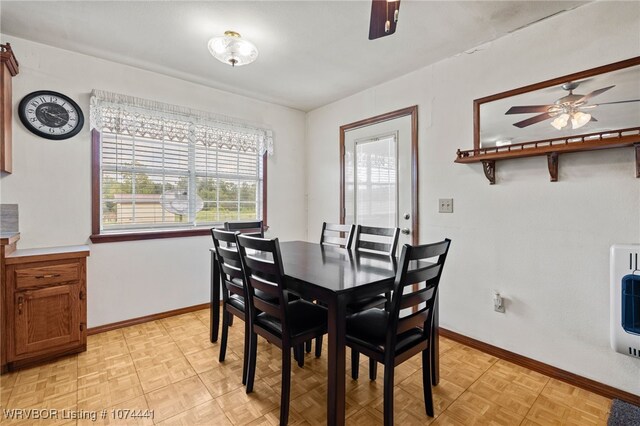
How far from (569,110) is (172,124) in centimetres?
328

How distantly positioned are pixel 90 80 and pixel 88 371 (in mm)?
2336

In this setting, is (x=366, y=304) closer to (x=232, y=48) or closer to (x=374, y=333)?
(x=374, y=333)

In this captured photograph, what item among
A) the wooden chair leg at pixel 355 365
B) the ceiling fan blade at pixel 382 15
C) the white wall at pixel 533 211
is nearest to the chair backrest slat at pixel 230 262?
the wooden chair leg at pixel 355 365

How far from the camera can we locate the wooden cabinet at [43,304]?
6.63 feet

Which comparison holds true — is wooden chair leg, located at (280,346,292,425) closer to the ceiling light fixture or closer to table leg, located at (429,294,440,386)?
table leg, located at (429,294,440,386)

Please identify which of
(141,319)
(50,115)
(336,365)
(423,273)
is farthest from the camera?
(141,319)

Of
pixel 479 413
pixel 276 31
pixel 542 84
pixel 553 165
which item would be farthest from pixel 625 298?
pixel 276 31

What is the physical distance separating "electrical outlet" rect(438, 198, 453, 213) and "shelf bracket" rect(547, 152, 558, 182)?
73 cm

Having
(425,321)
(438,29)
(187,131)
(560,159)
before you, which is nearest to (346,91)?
(438,29)

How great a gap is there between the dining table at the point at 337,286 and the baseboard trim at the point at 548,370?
0.73 m

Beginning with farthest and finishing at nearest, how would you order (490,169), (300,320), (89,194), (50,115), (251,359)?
(89,194) < (50,115) < (490,169) < (251,359) < (300,320)

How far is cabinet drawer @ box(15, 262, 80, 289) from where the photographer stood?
6.74 feet

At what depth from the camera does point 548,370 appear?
205 centimetres

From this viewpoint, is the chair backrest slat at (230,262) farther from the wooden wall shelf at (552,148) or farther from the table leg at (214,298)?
the wooden wall shelf at (552,148)
